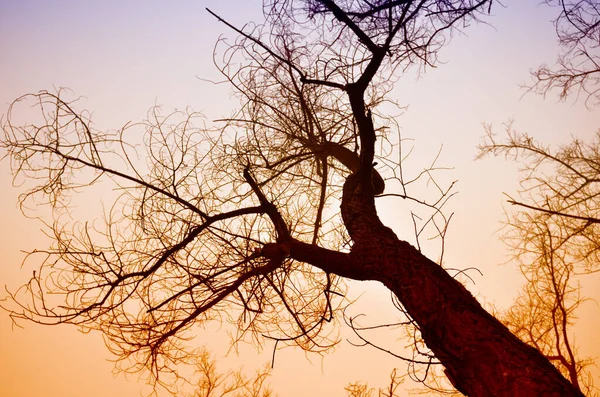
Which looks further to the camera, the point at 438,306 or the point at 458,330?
the point at 438,306

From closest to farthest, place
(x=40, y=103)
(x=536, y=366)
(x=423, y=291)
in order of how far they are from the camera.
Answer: (x=536, y=366) → (x=423, y=291) → (x=40, y=103)

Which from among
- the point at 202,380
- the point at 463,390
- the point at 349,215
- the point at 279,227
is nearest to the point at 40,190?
the point at 279,227

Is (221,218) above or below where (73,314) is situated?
above

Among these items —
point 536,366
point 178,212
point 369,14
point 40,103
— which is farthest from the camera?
point 178,212

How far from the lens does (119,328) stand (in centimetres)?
250

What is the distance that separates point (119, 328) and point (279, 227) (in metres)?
1.29

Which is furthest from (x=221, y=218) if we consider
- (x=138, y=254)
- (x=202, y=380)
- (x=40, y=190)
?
(x=202, y=380)

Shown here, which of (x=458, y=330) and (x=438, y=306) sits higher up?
(x=438, y=306)

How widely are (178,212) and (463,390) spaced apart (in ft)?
7.48

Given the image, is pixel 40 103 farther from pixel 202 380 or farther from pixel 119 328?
pixel 202 380

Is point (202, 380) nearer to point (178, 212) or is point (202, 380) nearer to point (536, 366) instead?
point (178, 212)

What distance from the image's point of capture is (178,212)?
296cm

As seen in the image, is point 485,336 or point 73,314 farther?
point 73,314

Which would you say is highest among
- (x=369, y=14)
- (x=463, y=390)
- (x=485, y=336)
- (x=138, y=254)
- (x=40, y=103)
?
(x=369, y=14)
